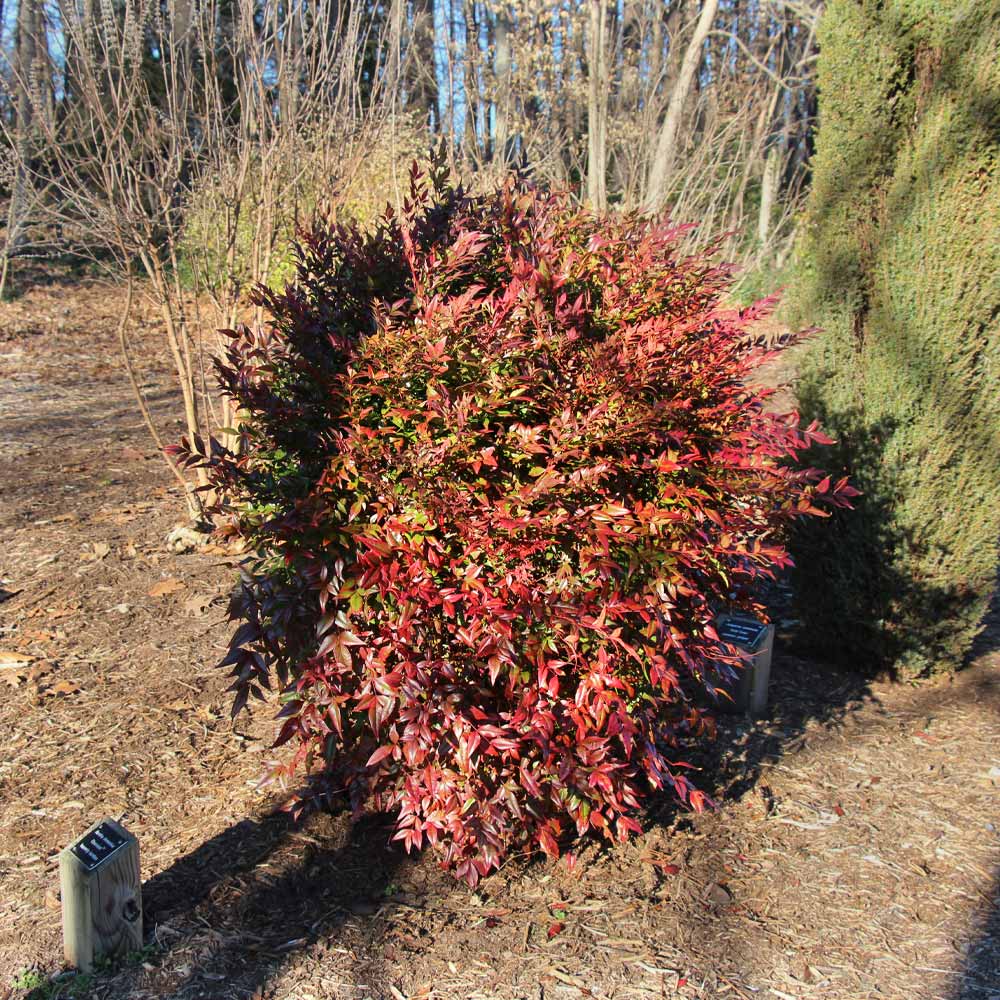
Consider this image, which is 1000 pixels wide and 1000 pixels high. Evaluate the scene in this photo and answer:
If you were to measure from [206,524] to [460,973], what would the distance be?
4.65ft

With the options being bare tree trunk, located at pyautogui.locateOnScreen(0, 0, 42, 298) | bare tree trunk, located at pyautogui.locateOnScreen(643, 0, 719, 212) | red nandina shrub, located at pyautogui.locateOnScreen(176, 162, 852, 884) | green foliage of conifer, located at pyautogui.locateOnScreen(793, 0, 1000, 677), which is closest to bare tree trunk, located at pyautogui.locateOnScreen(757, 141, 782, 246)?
bare tree trunk, located at pyautogui.locateOnScreen(643, 0, 719, 212)

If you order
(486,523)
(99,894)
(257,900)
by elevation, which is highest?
(486,523)

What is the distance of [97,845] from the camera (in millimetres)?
2430

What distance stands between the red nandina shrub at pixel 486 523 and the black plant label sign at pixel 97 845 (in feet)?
1.59

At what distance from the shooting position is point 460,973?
2.55 metres

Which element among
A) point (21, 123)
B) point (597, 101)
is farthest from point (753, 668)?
point (597, 101)

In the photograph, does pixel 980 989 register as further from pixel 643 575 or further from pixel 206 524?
pixel 206 524

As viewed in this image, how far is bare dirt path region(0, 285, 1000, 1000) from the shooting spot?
2.56 m

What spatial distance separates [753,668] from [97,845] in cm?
261

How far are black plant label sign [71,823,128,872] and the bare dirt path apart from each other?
0.35m

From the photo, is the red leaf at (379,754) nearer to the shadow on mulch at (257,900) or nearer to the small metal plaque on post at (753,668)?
the shadow on mulch at (257,900)

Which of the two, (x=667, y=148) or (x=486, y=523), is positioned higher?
(x=667, y=148)

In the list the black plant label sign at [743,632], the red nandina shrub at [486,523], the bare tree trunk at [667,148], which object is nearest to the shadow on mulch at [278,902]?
the red nandina shrub at [486,523]

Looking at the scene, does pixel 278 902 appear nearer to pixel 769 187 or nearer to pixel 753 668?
pixel 753 668
